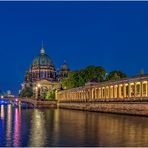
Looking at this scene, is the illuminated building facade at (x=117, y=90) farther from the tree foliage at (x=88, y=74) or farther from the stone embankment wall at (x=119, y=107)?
A: the tree foliage at (x=88, y=74)

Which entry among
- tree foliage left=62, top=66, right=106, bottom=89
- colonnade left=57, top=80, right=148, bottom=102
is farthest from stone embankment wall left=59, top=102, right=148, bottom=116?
tree foliage left=62, top=66, right=106, bottom=89

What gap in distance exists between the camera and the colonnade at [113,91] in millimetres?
64131

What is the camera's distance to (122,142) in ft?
74.1

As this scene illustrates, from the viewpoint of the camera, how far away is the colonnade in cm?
6413

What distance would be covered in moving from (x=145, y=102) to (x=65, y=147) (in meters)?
38.2

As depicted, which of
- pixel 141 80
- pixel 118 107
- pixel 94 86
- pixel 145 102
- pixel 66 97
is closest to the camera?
pixel 145 102

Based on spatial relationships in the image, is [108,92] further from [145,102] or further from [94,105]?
[145,102]

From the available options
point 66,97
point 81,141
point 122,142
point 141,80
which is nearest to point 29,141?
point 81,141

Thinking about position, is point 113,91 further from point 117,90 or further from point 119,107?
point 119,107

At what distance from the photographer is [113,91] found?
257ft

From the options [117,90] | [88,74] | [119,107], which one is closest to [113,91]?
[117,90]

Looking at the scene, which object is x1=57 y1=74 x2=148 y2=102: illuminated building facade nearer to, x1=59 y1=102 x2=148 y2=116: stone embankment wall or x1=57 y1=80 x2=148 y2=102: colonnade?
x1=57 y1=80 x2=148 y2=102: colonnade

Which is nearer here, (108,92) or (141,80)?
(141,80)

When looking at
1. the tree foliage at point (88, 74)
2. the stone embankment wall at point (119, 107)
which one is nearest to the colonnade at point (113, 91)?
the stone embankment wall at point (119, 107)
